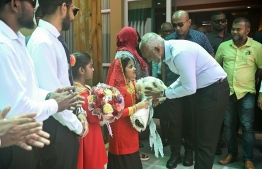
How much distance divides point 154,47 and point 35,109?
4.11 feet

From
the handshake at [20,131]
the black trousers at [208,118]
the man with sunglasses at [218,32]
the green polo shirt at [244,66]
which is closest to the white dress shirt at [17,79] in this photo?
the handshake at [20,131]

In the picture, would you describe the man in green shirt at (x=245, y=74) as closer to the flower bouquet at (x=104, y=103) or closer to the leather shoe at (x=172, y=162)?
the leather shoe at (x=172, y=162)

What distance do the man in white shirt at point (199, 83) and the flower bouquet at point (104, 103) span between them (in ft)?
1.40

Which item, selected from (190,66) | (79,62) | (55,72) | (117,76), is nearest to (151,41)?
(190,66)

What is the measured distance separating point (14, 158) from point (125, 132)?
1306 millimetres

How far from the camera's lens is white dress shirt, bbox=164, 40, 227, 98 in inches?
87.7

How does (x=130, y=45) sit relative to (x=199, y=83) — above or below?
above

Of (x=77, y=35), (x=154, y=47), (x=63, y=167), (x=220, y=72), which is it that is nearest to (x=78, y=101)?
(x=63, y=167)

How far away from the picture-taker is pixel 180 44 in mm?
2291

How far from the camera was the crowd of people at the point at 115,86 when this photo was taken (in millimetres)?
1220

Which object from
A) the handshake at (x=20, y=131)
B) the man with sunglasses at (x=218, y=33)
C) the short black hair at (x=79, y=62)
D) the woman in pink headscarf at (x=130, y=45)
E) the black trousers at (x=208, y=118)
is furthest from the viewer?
the man with sunglasses at (x=218, y=33)

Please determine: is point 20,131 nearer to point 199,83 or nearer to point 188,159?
point 199,83

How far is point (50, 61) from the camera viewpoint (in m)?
1.54

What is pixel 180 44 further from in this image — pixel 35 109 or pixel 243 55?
pixel 35 109
